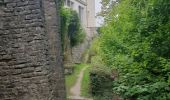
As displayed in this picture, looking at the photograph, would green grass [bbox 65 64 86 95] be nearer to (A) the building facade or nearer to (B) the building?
Result: (A) the building facade

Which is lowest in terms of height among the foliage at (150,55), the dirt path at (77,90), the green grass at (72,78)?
the dirt path at (77,90)

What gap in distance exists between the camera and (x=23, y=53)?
24.1ft

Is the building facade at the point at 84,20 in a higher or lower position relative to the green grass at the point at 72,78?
higher

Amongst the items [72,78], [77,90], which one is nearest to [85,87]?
[77,90]

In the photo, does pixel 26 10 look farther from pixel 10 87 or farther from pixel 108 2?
pixel 108 2

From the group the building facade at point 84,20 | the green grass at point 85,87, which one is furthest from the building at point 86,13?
the green grass at point 85,87

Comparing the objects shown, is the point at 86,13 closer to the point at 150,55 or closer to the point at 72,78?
the point at 72,78

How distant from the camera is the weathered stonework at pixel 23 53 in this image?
7285 millimetres

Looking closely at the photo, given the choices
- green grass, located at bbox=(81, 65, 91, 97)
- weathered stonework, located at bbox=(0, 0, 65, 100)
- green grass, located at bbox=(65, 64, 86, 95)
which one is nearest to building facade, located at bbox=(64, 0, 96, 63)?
green grass, located at bbox=(65, 64, 86, 95)

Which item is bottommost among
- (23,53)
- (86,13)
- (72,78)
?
(72,78)

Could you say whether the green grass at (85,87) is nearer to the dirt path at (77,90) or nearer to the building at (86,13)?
the dirt path at (77,90)

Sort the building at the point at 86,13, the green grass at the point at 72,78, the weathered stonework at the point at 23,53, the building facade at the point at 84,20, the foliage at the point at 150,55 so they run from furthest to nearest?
the building at the point at 86,13
the building facade at the point at 84,20
the green grass at the point at 72,78
the foliage at the point at 150,55
the weathered stonework at the point at 23,53

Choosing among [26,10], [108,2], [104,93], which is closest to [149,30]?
[26,10]

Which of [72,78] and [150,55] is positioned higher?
[150,55]
